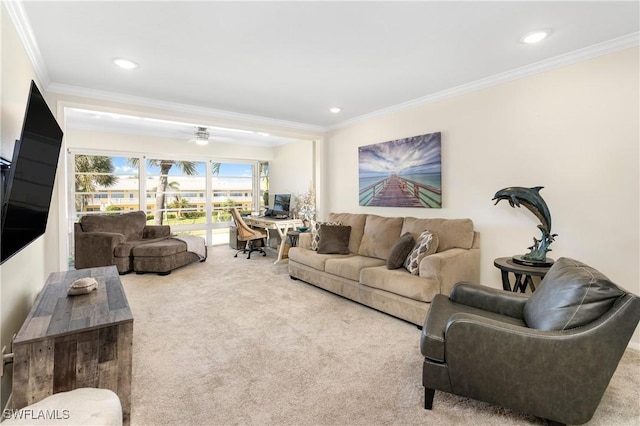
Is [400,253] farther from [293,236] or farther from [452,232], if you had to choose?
[293,236]

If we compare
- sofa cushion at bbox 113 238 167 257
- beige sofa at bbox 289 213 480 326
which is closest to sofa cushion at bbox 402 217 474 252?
beige sofa at bbox 289 213 480 326

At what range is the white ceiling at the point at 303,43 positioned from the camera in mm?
2020

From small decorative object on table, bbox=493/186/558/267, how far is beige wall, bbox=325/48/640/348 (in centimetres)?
25

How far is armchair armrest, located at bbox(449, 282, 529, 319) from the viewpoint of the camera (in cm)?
213

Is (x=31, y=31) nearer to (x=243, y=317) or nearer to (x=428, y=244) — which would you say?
(x=243, y=317)

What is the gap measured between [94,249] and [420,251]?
4702 mm

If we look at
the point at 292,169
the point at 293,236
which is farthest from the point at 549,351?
the point at 292,169

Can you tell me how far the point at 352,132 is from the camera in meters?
4.98

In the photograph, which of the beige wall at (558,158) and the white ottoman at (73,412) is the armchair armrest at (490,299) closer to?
the beige wall at (558,158)

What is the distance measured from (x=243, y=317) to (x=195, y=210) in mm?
4705

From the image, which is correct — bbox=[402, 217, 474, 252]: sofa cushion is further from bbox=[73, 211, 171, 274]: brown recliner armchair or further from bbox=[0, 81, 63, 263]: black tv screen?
bbox=[73, 211, 171, 274]: brown recliner armchair

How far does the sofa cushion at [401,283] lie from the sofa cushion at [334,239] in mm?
825

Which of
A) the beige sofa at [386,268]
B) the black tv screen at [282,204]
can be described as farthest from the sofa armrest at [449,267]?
the black tv screen at [282,204]

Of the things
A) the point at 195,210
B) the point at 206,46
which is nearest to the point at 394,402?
the point at 206,46
